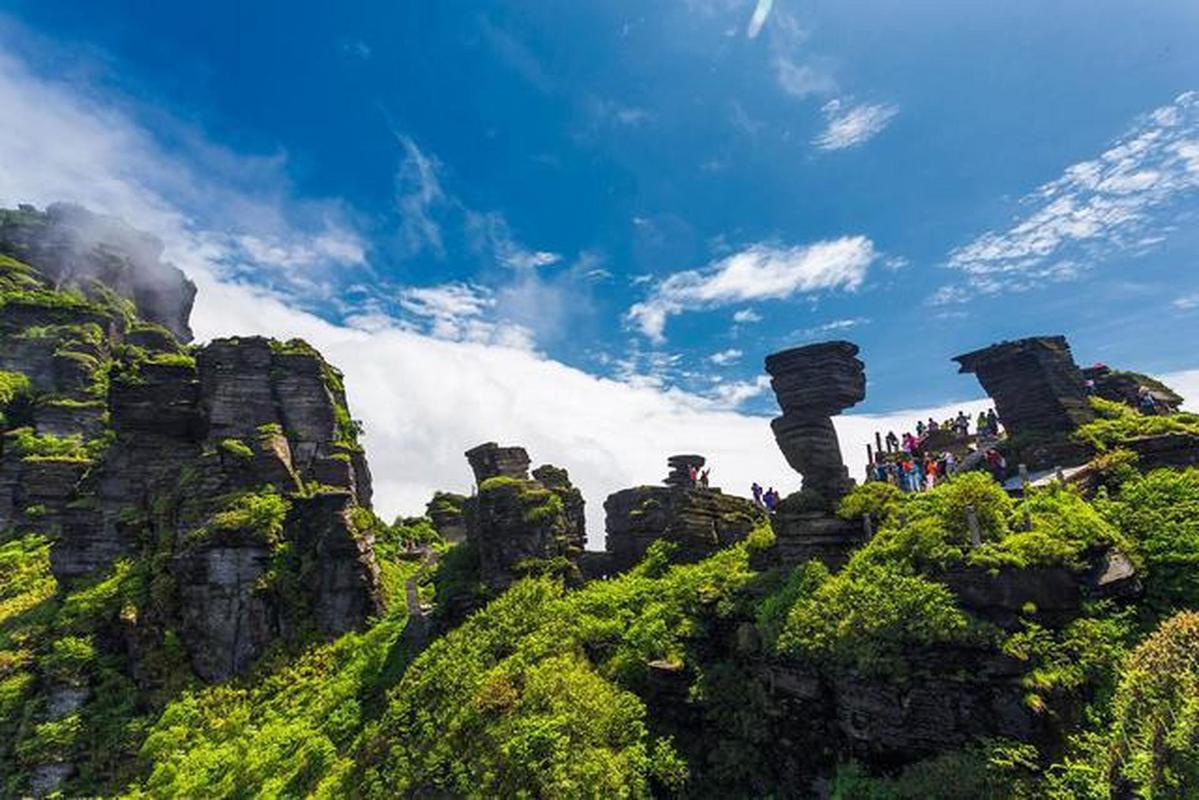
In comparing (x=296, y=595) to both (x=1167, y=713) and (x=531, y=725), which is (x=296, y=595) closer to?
(x=531, y=725)

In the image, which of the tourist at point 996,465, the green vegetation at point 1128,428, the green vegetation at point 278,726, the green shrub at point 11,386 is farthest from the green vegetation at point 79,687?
the green vegetation at point 1128,428

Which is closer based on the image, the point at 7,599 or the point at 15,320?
the point at 7,599

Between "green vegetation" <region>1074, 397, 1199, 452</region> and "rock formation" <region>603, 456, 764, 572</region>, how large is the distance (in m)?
14.5

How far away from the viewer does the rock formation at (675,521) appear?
92.2 feet

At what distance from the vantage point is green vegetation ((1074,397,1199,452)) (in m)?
20.5

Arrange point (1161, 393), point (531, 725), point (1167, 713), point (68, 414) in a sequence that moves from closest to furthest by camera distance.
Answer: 1. point (1167, 713)
2. point (531, 725)
3. point (1161, 393)
4. point (68, 414)

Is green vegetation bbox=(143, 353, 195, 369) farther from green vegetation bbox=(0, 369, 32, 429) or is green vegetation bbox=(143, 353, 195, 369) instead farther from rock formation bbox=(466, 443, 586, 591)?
green vegetation bbox=(0, 369, 32, 429)

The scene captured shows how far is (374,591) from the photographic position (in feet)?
102

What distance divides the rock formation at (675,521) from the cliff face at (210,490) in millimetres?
13789

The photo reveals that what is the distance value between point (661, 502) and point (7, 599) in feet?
146

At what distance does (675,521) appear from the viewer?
2867cm

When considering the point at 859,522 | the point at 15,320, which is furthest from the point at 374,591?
the point at 15,320

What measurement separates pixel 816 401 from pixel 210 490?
32169 mm

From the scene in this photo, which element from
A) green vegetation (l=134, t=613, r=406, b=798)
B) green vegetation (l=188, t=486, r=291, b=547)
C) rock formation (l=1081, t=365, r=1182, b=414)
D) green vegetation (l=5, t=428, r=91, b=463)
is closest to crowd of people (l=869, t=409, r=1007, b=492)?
rock formation (l=1081, t=365, r=1182, b=414)
